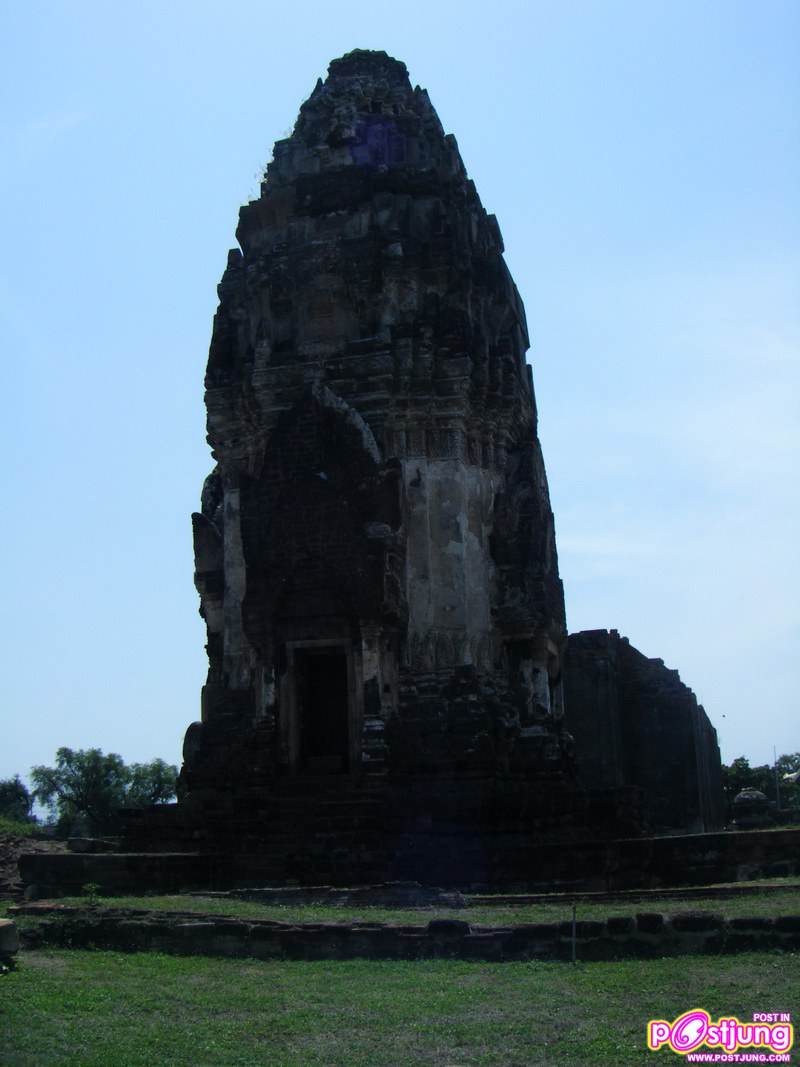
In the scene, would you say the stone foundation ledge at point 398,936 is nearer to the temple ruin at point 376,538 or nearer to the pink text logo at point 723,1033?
the pink text logo at point 723,1033

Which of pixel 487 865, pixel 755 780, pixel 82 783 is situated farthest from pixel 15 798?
pixel 487 865

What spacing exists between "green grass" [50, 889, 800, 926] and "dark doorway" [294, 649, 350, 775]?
5.56 metres

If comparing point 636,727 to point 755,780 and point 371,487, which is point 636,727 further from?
point 755,780

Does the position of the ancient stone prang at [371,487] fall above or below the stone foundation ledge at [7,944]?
above

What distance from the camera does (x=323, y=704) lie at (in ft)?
62.0

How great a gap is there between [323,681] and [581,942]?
377 inches

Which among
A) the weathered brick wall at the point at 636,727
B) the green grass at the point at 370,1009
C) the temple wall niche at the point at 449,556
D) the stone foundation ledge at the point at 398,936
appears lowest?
the green grass at the point at 370,1009

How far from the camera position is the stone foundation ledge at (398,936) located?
371 inches

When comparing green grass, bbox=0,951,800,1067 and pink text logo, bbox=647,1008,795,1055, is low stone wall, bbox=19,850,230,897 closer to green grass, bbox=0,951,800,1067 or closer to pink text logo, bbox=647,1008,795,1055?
green grass, bbox=0,951,800,1067

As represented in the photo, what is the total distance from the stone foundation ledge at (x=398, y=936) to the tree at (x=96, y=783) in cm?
3864

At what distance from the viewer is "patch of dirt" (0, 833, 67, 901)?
1591 cm

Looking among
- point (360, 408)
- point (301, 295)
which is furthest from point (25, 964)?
point (301, 295)

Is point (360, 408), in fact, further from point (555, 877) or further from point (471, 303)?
point (555, 877)

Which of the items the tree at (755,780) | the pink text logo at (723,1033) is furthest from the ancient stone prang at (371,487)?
the tree at (755,780)
